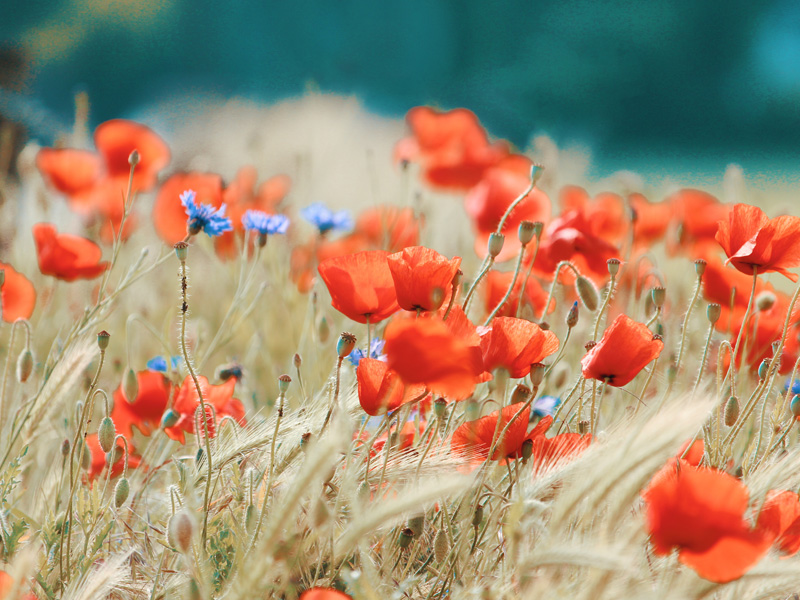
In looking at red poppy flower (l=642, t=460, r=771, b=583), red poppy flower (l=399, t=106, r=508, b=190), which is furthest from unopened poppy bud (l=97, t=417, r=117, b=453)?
red poppy flower (l=399, t=106, r=508, b=190)

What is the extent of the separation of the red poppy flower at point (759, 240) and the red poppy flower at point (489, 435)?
0.38 meters

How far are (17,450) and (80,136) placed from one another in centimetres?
126

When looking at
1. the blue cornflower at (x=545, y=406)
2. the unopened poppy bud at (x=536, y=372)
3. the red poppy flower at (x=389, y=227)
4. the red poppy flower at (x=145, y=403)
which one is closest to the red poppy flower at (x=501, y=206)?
the red poppy flower at (x=389, y=227)

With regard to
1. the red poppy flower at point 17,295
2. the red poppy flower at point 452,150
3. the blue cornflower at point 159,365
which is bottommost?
the blue cornflower at point 159,365

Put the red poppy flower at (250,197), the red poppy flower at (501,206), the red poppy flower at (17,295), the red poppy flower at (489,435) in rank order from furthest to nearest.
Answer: the red poppy flower at (250,197)
the red poppy flower at (501,206)
the red poppy flower at (17,295)
the red poppy flower at (489,435)

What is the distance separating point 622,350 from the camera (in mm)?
954

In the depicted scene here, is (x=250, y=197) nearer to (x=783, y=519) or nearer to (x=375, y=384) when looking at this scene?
(x=375, y=384)

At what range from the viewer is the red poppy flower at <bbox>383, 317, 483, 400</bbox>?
0.73 metres

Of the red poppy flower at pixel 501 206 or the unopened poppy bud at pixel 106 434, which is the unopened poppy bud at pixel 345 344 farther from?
the red poppy flower at pixel 501 206

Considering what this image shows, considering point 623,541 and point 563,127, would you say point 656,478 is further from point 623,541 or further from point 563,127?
point 563,127

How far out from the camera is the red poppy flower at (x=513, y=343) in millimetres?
956

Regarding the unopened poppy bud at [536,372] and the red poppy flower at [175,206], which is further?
Answer: the red poppy flower at [175,206]

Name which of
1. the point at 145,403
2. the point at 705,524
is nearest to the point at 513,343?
the point at 705,524

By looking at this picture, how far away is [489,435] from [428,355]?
0.29m
